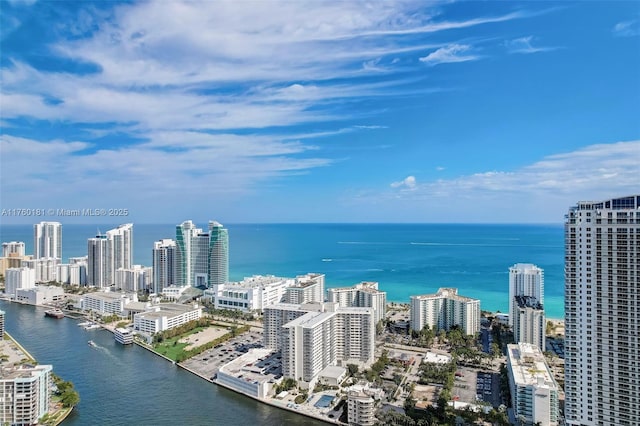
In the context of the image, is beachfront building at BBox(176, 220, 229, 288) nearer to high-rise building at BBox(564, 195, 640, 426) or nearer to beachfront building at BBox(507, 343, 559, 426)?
beachfront building at BBox(507, 343, 559, 426)

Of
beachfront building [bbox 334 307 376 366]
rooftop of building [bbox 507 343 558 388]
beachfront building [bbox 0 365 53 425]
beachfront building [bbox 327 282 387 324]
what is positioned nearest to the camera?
beachfront building [bbox 0 365 53 425]

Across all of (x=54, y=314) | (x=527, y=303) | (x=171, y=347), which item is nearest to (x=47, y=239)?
(x=54, y=314)

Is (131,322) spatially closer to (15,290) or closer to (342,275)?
(15,290)

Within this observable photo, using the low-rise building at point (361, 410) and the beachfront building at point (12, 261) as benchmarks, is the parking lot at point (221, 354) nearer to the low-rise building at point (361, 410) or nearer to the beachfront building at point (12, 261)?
the low-rise building at point (361, 410)

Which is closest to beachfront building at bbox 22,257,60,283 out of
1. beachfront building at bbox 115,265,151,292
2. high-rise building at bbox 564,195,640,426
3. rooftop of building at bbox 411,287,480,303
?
beachfront building at bbox 115,265,151,292

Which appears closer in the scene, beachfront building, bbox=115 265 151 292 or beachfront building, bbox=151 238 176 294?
beachfront building, bbox=151 238 176 294
